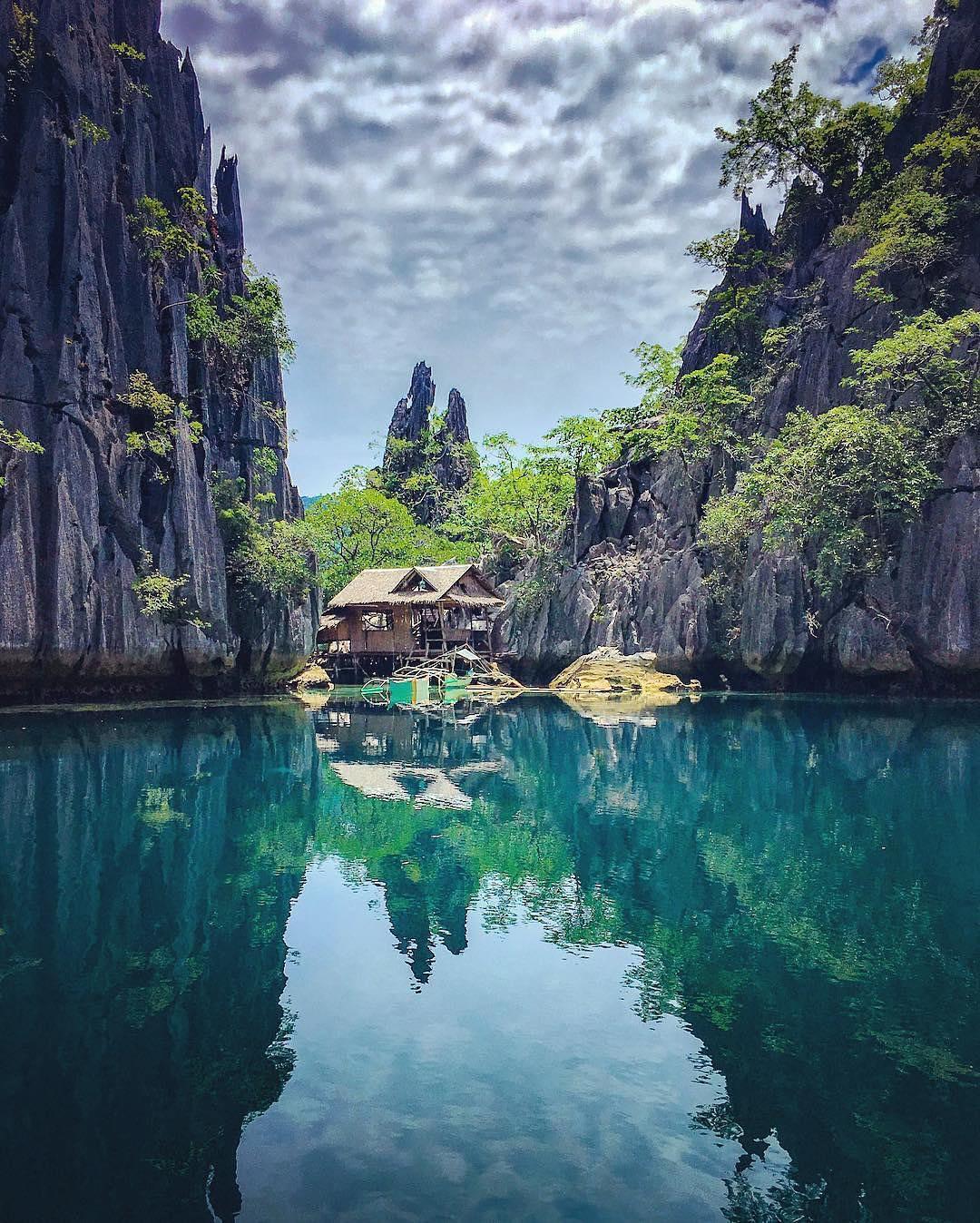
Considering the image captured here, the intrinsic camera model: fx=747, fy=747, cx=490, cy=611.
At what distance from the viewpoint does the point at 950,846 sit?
34.9ft

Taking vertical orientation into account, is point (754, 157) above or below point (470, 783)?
above

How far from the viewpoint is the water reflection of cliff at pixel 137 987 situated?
4.15 m

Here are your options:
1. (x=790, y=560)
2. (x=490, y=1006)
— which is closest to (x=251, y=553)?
(x=790, y=560)

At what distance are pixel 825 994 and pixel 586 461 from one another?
40060 mm

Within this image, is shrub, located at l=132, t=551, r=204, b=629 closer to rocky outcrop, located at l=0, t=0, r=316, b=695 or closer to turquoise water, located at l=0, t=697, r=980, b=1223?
rocky outcrop, located at l=0, t=0, r=316, b=695

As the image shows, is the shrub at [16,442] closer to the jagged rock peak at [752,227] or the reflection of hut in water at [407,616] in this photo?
the reflection of hut in water at [407,616]

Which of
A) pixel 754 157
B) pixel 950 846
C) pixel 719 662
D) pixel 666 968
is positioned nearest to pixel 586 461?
pixel 719 662

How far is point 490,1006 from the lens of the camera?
6.52 metres

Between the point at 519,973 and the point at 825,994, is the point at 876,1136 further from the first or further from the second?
the point at 519,973

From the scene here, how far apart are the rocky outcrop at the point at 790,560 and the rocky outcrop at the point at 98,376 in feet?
55.9

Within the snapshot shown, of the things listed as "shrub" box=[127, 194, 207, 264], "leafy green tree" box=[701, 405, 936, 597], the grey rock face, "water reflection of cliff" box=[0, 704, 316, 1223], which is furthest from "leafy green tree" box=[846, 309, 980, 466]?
the grey rock face

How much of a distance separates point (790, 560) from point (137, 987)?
30445 millimetres

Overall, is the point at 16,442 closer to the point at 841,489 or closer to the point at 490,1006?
the point at 490,1006

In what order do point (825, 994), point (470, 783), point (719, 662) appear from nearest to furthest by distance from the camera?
point (825, 994) < point (470, 783) < point (719, 662)
